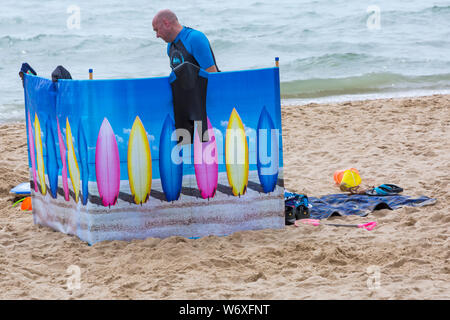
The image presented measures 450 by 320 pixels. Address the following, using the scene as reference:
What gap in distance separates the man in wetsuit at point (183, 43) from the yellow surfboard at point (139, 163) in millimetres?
657

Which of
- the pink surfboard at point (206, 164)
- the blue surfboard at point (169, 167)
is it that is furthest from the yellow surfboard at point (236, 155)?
the blue surfboard at point (169, 167)

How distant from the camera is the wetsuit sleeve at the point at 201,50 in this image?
4.70 meters

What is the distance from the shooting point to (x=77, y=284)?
3.95 metres

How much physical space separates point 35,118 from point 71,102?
0.68m

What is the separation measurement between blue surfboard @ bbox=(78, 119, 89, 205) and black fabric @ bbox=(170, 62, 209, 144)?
26.8 inches

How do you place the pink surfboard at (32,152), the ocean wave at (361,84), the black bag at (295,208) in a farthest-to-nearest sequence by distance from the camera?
1. the ocean wave at (361,84)
2. the pink surfboard at (32,152)
3. the black bag at (295,208)

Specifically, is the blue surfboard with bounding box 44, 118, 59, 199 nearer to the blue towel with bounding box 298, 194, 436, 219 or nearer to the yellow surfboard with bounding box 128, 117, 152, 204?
the yellow surfboard with bounding box 128, 117, 152, 204

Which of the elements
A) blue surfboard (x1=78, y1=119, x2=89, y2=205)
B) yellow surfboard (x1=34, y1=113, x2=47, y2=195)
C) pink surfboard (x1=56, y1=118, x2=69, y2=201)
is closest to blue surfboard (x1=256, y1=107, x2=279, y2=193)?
blue surfboard (x1=78, y1=119, x2=89, y2=205)

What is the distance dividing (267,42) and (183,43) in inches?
628

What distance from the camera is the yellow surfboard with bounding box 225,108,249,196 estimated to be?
4676mm

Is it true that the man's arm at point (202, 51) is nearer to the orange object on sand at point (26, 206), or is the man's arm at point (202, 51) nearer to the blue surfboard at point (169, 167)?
the blue surfboard at point (169, 167)

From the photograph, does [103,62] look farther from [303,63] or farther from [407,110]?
[407,110]

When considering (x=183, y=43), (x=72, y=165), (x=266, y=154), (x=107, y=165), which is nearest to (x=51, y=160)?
(x=72, y=165)

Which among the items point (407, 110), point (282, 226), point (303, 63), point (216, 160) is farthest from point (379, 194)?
point (303, 63)
